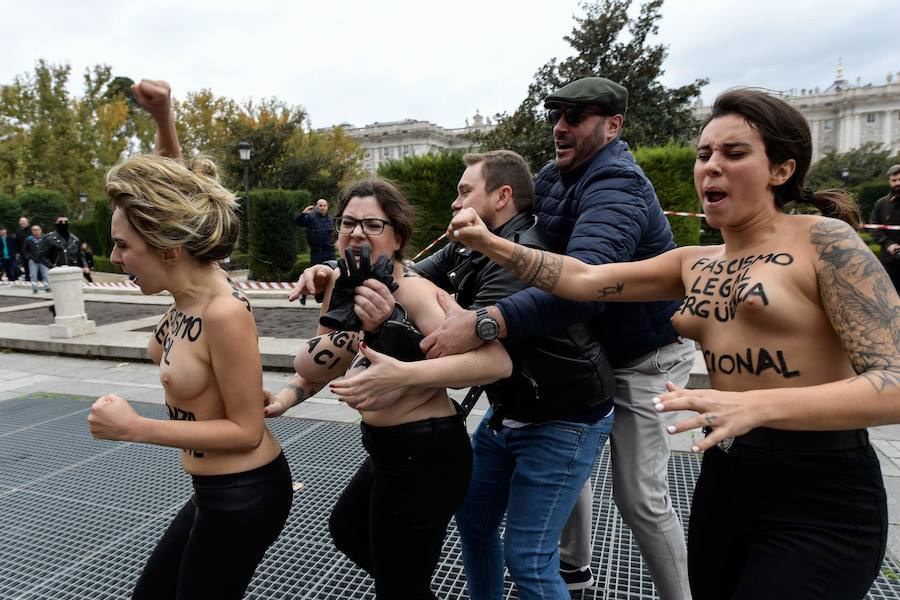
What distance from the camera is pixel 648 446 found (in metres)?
2.40

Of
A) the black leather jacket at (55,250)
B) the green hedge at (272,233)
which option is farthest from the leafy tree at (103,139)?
the black leather jacket at (55,250)

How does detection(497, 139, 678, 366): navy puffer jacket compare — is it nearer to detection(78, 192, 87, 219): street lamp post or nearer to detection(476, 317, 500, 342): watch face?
detection(476, 317, 500, 342): watch face

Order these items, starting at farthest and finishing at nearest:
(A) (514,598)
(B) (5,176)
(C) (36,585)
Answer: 1. (B) (5,176)
2. (C) (36,585)
3. (A) (514,598)

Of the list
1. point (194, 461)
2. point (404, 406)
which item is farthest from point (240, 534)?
point (404, 406)

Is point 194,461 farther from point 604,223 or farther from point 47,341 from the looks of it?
point 47,341

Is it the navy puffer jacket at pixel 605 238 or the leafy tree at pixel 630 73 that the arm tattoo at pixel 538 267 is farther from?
the leafy tree at pixel 630 73

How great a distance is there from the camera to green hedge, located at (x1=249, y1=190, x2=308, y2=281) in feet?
63.1

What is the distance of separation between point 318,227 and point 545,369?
38.2 ft

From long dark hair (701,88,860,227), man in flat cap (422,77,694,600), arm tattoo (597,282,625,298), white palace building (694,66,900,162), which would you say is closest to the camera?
long dark hair (701,88,860,227)

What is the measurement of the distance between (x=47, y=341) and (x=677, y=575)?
10.4 metres

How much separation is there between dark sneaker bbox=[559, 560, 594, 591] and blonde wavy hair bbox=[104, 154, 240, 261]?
83.6 inches

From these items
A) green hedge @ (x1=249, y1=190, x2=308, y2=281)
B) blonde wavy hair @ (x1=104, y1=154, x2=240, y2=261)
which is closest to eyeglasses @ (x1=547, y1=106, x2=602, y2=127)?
blonde wavy hair @ (x1=104, y1=154, x2=240, y2=261)

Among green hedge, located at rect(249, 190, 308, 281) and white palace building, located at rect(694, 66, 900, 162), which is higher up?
white palace building, located at rect(694, 66, 900, 162)

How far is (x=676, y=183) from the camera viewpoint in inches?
461
